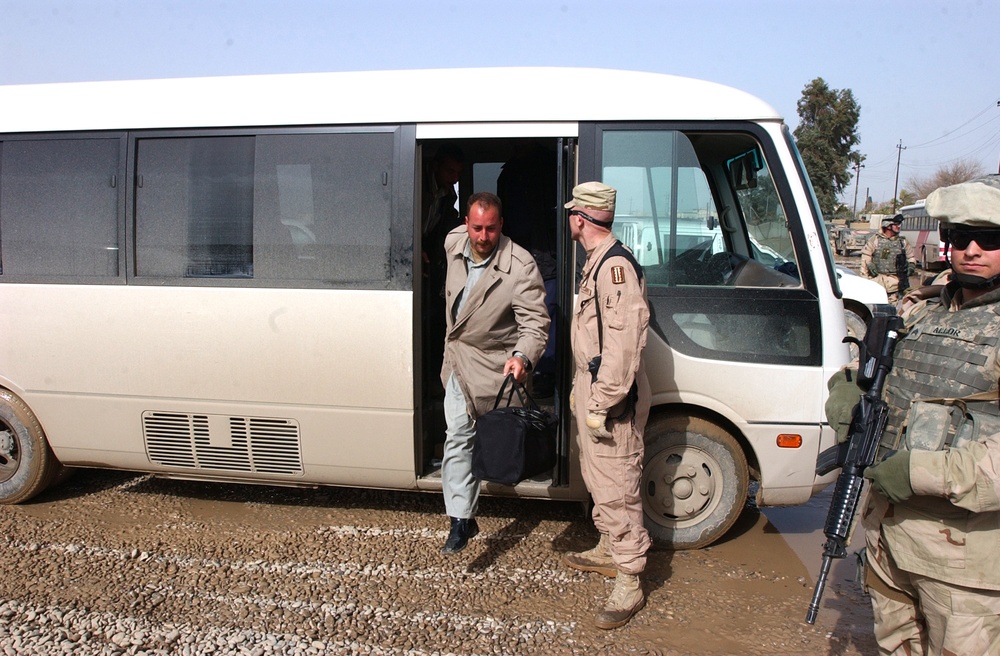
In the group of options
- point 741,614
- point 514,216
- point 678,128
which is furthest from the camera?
point 514,216

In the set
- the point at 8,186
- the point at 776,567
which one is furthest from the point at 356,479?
the point at 8,186

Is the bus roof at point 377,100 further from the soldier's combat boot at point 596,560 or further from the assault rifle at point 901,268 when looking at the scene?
the assault rifle at point 901,268

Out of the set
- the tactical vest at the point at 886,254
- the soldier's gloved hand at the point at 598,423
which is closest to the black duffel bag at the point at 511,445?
the soldier's gloved hand at the point at 598,423

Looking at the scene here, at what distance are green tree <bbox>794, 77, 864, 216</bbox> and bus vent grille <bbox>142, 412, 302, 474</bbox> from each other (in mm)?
42815

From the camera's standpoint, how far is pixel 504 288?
13.6 feet

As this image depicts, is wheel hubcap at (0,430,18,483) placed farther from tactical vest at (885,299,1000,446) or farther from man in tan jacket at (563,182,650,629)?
tactical vest at (885,299,1000,446)

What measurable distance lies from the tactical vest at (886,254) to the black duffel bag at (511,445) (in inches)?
458

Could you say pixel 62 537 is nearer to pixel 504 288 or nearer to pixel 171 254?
pixel 171 254

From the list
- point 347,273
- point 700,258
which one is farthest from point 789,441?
point 347,273

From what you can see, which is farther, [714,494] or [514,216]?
[514,216]

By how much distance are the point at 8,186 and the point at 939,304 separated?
523cm

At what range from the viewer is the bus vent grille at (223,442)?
15.6 ft

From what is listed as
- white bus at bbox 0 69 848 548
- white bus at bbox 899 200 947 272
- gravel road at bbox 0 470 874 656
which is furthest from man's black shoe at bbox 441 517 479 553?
white bus at bbox 899 200 947 272

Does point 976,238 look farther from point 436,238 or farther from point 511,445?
point 436,238
